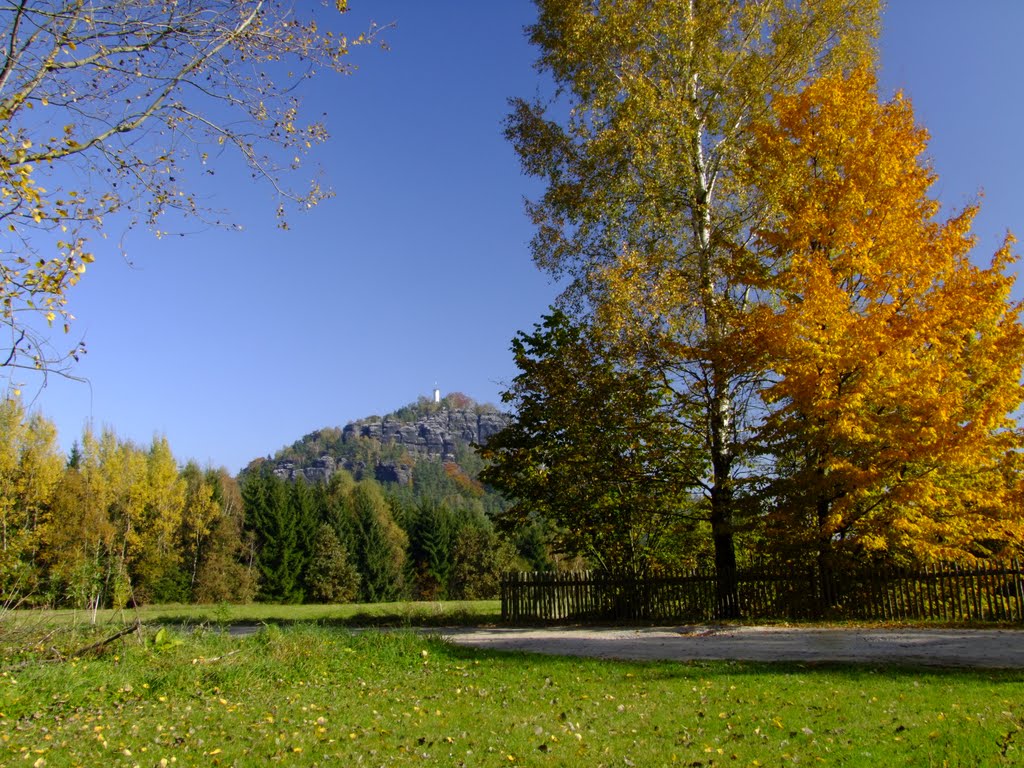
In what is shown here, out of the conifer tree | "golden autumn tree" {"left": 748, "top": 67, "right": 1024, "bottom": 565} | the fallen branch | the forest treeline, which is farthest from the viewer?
the conifer tree

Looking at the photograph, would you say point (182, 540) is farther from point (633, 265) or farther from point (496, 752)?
point (496, 752)

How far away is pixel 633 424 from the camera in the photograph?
18.7 m

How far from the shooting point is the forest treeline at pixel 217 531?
4184 cm

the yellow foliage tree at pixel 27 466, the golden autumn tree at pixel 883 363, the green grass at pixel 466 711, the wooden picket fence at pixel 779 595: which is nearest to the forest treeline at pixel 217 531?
the yellow foliage tree at pixel 27 466

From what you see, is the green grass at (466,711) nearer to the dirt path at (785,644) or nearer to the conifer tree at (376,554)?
the dirt path at (785,644)

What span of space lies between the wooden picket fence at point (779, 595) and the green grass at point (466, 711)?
7.51 metres

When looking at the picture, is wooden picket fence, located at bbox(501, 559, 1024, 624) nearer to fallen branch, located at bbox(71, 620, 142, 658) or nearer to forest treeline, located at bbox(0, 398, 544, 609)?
fallen branch, located at bbox(71, 620, 142, 658)

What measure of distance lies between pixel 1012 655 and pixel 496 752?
336 inches

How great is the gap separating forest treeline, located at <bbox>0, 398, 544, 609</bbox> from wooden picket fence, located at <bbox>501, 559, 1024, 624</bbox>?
1505cm

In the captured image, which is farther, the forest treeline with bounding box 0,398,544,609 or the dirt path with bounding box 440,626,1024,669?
the forest treeline with bounding box 0,398,544,609

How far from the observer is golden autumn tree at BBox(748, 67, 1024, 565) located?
14453mm

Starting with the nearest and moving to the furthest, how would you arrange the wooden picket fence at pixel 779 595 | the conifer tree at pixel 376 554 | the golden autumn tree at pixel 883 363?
the golden autumn tree at pixel 883 363 → the wooden picket fence at pixel 779 595 → the conifer tree at pixel 376 554

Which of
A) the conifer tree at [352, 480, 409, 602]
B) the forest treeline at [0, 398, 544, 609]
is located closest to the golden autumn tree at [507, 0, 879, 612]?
the forest treeline at [0, 398, 544, 609]

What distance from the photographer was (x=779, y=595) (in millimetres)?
17266
